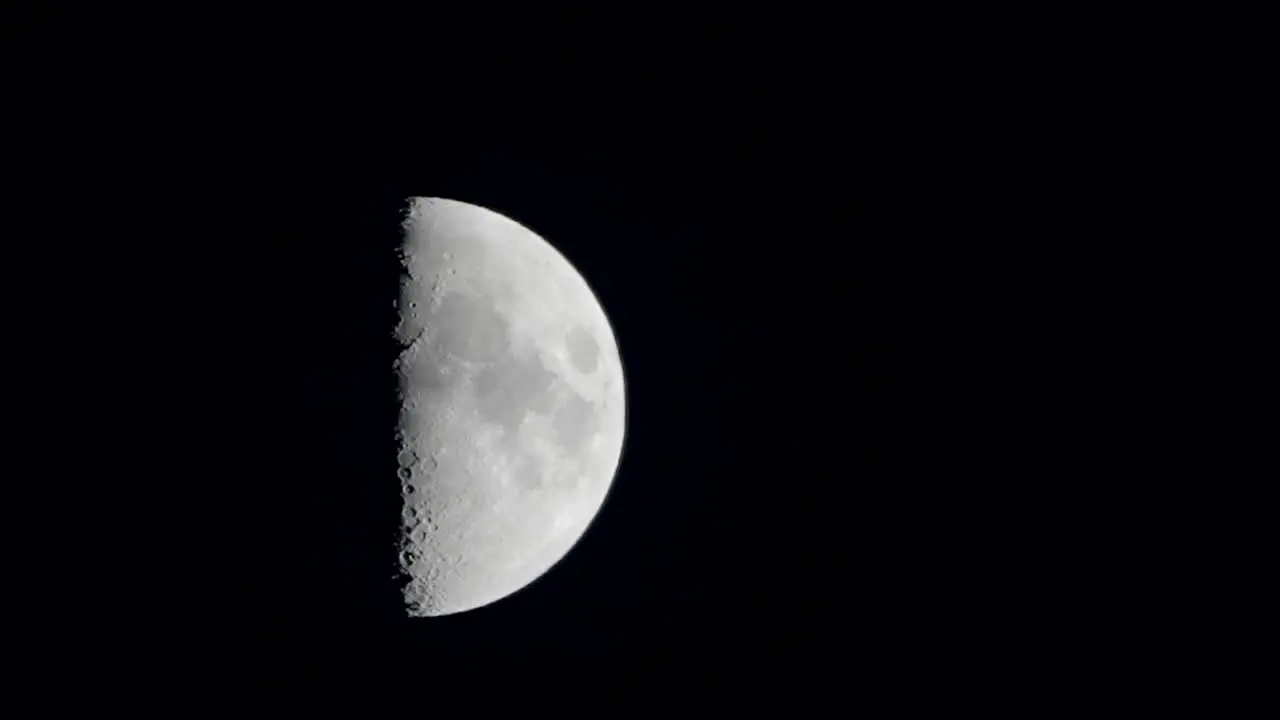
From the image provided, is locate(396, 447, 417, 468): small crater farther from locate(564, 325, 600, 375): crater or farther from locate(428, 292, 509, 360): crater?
locate(564, 325, 600, 375): crater

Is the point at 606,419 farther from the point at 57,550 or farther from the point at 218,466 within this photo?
→ the point at 57,550

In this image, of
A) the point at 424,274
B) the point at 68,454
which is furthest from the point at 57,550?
the point at 424,274

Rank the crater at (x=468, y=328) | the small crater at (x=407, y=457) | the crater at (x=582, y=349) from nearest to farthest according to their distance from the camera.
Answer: the small crater at (x=407, y=457) < the crater at (x=468, y=328) < the crater at (x=582, y=349)

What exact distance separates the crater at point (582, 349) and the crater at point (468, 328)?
429 mm

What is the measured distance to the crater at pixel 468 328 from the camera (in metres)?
4.67

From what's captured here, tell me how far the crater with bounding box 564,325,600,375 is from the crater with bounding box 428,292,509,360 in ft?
1.41

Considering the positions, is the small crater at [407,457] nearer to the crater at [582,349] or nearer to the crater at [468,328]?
the crater at [468,328]

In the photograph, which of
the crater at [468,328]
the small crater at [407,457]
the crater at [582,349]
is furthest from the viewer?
the crater at [582,349]

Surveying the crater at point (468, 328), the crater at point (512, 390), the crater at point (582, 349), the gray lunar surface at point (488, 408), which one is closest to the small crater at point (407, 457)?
the gray lunar surface at point (488, 408)

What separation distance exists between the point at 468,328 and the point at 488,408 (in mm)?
385

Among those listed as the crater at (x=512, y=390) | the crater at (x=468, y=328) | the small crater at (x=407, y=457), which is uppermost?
the crater at (x=468, y=328)

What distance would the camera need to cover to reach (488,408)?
469 centimetres

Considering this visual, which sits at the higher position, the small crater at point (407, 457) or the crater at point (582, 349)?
the crater at point (582, 349)

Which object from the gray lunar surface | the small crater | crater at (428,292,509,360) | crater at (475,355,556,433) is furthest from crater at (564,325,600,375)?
the small crater
